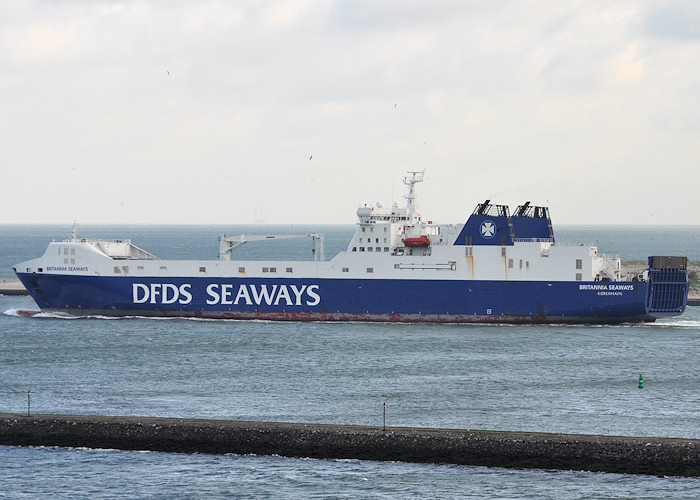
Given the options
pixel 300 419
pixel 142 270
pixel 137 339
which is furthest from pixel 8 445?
pixel 142 270

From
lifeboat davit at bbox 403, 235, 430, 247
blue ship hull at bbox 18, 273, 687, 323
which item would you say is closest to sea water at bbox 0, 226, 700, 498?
blue ship hull at bbox 18, 273, 687, 323

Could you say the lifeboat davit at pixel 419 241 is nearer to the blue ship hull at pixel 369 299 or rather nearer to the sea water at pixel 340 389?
the blue ship hull at pixel 369 299

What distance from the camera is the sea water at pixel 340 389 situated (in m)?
25.7

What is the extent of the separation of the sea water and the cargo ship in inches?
44.9

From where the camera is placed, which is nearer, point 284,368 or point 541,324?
point 284,368

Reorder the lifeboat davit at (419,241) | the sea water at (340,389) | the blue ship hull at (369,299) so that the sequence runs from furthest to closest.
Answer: the lifeboat davit at (419,241)
the blue ship hull at (369,299)
the sea water at (340,389)

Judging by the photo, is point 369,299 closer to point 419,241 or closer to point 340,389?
point 419,241

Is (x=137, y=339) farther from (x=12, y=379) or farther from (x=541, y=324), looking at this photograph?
(x=541, y=324)

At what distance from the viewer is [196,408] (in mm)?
32625

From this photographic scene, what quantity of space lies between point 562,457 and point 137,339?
86.2 ft

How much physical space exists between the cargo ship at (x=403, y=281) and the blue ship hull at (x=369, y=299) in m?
0.05

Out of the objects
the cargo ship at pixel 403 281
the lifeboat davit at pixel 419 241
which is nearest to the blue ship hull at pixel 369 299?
the cargo ship at pixel 403 281

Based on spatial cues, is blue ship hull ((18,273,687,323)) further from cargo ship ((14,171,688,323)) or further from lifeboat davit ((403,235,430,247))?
lifeboat davit ((403,235,430,247))

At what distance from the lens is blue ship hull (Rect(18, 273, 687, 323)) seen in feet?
173
